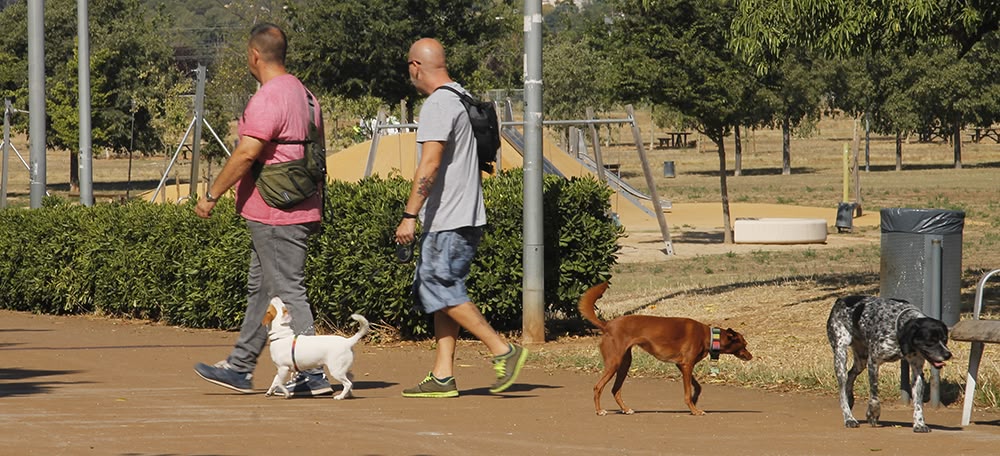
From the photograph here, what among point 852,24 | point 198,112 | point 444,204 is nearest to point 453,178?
point 444,204

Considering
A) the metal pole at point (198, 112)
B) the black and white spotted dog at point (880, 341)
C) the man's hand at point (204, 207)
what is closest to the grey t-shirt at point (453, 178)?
the man's hand at point (204, 207)

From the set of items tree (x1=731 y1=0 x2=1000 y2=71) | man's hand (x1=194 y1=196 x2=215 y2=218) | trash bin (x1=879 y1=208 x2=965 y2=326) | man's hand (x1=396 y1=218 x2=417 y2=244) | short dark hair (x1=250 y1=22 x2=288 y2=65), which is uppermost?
tree (x1=731 y1=0 x2=1000 y2=71)

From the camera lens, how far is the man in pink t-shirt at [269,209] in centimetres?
728

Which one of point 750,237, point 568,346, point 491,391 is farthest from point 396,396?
point 750,237

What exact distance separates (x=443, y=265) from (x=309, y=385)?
1.00m

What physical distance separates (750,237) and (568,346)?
17.0 meters

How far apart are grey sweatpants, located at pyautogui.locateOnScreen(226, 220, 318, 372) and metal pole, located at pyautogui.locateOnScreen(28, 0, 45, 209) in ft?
27.8

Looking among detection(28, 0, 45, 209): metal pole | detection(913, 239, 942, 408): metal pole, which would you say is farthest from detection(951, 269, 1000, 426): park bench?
detection(28, 0, 45, 209): metal pole

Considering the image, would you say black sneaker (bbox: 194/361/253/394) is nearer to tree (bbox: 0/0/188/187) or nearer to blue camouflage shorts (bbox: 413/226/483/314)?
blue camouflage shorts (bbox: 413/226/483/314)

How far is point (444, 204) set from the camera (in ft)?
24.1

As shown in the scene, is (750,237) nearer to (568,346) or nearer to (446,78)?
(568,346)

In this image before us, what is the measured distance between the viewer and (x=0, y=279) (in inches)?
572

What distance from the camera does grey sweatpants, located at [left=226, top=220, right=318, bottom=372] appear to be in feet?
24.3

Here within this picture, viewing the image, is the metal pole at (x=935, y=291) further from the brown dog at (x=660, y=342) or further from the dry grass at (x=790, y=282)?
the brown dog at (x=660, y=342)
